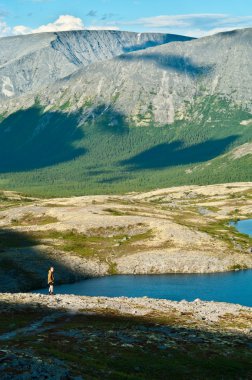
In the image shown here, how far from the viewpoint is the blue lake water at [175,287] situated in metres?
135

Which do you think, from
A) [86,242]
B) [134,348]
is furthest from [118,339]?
[86,242]

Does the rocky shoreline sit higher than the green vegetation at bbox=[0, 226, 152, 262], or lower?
higher

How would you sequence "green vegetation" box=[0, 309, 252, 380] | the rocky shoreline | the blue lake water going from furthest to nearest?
the blue lake water → "green vegetation" box=[0, 309, 252, 380] → the rocky shoreline

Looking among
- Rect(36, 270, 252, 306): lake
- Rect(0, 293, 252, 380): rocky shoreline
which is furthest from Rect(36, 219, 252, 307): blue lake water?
Rect(0, 293, 252, 380): rocky shoreline

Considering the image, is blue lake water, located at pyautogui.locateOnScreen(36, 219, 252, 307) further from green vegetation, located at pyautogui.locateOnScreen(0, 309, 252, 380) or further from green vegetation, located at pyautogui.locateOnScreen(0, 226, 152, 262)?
green vegetation, located at pyautogui.locateOnScreen(0, 309, 252, 380)

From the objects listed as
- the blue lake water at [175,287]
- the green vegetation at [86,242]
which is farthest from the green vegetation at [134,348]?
the green vegetation at [86,242]

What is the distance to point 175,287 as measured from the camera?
475 ft

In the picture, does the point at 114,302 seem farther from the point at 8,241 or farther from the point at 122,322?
the point at 8,241

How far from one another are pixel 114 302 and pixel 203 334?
23987mm

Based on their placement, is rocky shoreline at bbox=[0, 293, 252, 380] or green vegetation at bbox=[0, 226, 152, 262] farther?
green vegetation at bbox=[0, 226, 152, 262]

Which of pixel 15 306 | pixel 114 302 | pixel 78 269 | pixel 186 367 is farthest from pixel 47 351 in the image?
pixel 78 269

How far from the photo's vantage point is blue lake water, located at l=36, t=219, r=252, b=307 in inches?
5330

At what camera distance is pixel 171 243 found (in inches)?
7387

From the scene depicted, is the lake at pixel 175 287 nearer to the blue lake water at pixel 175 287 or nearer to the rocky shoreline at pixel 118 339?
the blue lake water at pixel 175 287
